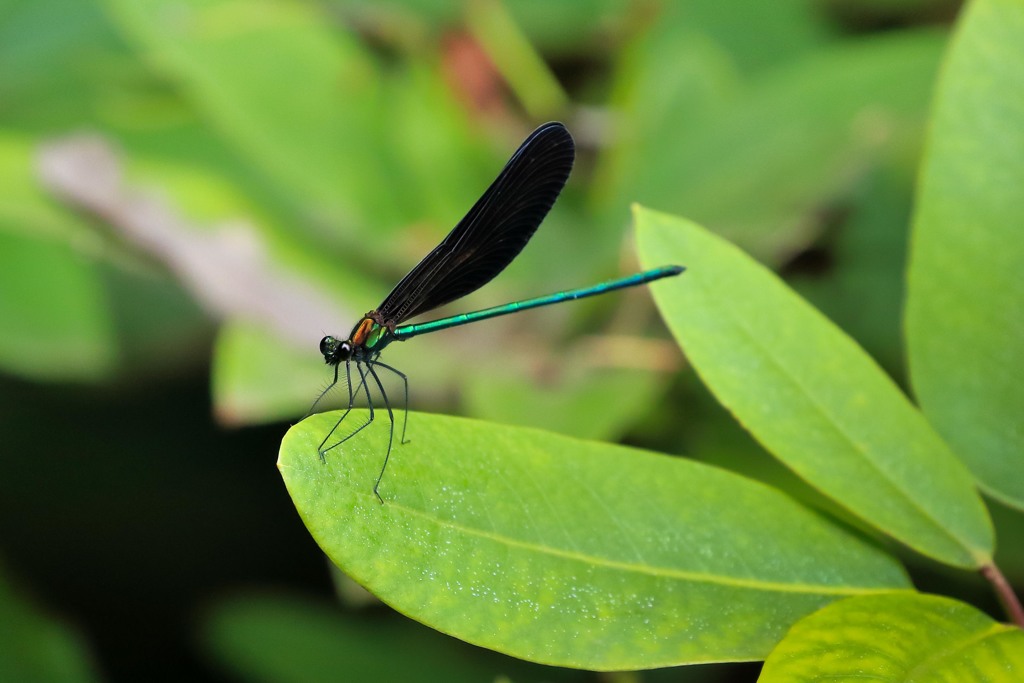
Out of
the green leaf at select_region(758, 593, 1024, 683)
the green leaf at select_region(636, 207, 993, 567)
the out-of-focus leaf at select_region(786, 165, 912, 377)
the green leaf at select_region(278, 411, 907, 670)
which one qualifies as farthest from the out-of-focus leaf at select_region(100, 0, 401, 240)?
the green leaf at select_region(758, 593, 1024, 683)

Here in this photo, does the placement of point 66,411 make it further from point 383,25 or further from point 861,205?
point 861,205

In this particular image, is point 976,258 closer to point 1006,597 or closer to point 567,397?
point 1006,597

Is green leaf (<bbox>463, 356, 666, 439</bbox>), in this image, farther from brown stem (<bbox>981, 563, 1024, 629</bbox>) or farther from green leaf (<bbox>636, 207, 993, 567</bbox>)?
brown stem (<bbox>981, 563, 1024, 629</bbox>)

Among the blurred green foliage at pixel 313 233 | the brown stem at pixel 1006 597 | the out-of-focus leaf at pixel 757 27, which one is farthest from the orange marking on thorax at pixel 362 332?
the out-of-focus leaf at pixel 757 27

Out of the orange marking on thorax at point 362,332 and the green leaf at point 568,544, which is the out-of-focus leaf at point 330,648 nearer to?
the orange marking on thorax at point 362,332

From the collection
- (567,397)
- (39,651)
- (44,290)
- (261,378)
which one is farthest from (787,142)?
(39,651)

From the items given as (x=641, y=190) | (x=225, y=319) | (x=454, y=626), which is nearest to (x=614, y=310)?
(x=641, y=190)

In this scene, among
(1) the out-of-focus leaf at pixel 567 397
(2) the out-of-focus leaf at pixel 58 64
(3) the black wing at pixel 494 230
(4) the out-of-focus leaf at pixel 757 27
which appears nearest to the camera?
→ (3) the black wing at pixel 494 230
